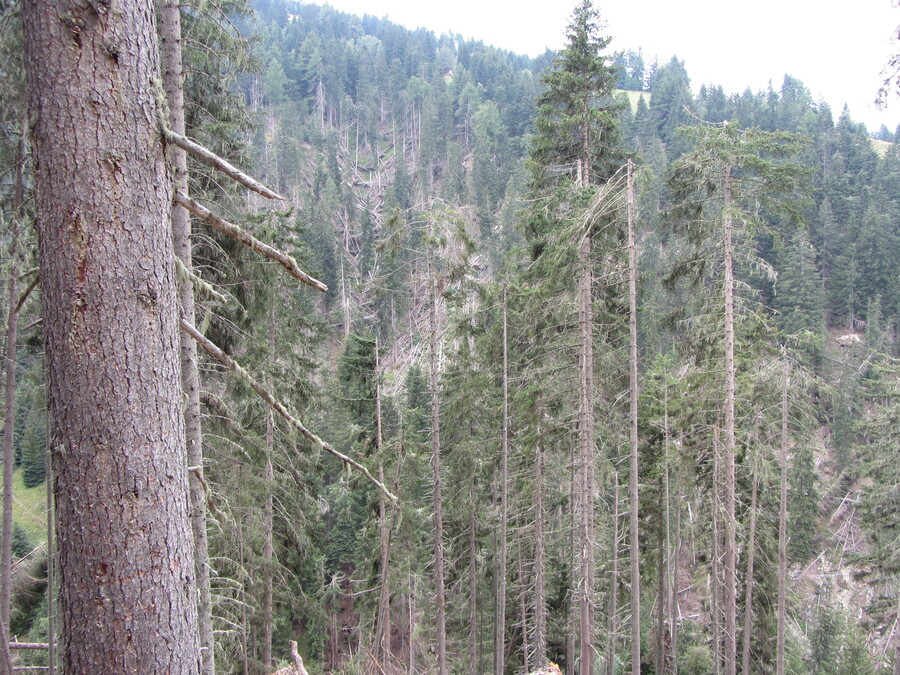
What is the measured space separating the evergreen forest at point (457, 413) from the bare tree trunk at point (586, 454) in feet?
0.27

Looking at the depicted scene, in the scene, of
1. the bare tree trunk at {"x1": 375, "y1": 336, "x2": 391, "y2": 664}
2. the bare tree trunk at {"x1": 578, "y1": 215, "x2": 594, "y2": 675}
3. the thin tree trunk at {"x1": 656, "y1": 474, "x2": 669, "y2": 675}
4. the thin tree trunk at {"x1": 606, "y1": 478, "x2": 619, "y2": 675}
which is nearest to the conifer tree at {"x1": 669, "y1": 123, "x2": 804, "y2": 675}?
the bare tree trunk at {"x1": 578, "y1": 215, "x2": 594, "y2": 675}

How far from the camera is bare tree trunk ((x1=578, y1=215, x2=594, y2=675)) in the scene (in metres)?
10.8

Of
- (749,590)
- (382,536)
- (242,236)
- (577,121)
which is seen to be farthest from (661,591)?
(242,236)

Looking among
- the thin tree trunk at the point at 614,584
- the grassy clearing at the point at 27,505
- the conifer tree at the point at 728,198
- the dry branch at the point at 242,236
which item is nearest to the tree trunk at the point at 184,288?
the dry branch at the point at 242,236

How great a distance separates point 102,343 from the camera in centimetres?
208

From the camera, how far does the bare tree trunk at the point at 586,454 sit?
35.4 feet

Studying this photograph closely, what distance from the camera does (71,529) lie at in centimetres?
201

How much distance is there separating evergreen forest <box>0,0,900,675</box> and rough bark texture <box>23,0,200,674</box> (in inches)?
0.5

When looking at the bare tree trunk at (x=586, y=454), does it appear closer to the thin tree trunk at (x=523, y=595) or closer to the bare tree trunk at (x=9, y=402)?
the thin tree trunk at (x=523, y=595)

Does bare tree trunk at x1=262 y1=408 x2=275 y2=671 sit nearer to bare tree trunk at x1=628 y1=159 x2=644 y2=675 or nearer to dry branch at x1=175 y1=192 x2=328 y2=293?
bare tree trunk at x1=628 y1=159 x2=644 y2=675

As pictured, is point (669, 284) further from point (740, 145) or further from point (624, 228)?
point (740, 145)

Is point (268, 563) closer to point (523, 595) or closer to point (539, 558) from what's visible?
point (539, 558)

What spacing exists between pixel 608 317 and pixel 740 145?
173 inches

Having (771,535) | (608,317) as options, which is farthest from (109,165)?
(771,535)
